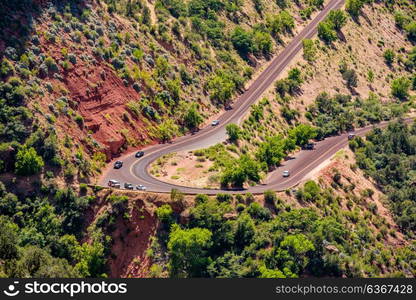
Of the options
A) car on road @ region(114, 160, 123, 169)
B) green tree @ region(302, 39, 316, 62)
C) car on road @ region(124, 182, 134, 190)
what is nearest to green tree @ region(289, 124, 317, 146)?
green tree @ region(302, 39, 316, 62)

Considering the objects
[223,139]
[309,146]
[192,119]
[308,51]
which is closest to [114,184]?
[223,139]

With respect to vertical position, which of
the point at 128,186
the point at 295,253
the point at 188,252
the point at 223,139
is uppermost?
the point at 223,139

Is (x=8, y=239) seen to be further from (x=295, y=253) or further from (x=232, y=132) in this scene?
(x=232, y=132)

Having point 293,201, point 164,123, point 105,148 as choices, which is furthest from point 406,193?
point 105,148

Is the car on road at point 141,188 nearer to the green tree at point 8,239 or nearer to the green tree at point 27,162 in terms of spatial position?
the green tree at point 27,162

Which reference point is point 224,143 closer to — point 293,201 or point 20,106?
point 293,201
